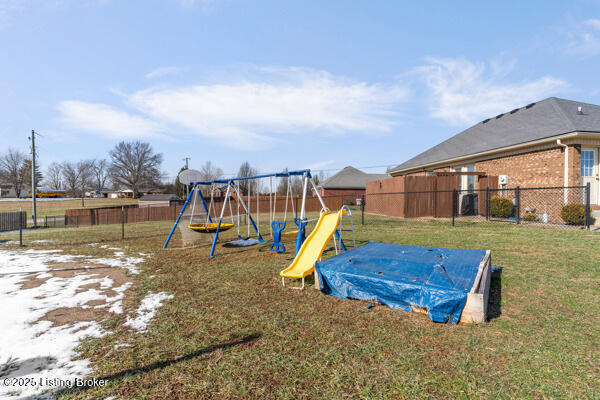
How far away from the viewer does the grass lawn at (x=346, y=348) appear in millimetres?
2266

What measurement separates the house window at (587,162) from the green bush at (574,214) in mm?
2180

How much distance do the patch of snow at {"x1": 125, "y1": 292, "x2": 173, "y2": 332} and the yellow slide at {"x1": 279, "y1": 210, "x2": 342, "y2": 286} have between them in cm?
187

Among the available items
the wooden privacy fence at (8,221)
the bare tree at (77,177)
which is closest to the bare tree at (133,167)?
the bare tree at (77,177)

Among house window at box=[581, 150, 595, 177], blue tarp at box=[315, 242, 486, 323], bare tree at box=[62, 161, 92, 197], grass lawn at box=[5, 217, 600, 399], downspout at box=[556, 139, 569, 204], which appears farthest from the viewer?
bare tree at box=[62, 161, 92, 197]

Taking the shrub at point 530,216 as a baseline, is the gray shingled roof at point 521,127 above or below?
above

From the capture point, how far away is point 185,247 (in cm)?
913

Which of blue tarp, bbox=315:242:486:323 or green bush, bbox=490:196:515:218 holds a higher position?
green bush, bbox=490:196:515:218

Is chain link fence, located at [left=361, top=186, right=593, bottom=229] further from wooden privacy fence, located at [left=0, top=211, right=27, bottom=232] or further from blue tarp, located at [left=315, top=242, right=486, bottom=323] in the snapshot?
wooden privacy fence, located at [left=0, top=211, right=27, bottom=232]

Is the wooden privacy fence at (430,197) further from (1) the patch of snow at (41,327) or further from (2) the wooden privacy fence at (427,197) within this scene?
(1) the patch of snow at (41,327)

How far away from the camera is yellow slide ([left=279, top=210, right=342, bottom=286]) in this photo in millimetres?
4867


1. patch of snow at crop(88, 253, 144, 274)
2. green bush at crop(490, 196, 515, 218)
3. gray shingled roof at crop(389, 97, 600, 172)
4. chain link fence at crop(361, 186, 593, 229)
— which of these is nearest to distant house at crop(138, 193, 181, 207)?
chain link fence at crop(361, 186, 593, 229)

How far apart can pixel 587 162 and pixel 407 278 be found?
13.4 meters

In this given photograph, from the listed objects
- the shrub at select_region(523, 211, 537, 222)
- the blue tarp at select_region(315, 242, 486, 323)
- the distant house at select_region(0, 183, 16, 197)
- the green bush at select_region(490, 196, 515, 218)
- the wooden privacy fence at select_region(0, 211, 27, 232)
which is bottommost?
the wooden privacy fence at select_region(0, 211, 27, 232)

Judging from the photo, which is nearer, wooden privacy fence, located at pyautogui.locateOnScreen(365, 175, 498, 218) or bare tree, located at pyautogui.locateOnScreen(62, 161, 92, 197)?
wooden privacy fence, located at pyautogui.locateOnScreen(365, 175, 498, 218)
